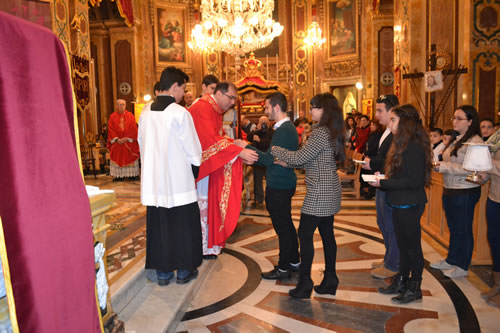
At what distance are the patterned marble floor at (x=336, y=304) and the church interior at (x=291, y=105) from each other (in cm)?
2

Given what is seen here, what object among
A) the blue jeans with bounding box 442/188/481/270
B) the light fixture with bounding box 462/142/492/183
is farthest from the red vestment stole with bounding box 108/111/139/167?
the light fixture with bounding box 462/142/492/183

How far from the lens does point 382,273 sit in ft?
11.9

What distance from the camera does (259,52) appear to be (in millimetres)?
17344

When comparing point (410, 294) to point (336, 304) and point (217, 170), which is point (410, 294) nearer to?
point (336, 304)

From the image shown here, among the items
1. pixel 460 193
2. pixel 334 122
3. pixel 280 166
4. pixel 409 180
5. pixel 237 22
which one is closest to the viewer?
pixel 409 180

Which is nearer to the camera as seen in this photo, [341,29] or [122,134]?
[122,134]

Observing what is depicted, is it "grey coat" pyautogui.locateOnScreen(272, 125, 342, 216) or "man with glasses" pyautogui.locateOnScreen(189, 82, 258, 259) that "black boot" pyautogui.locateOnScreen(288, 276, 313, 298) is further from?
"man with glasses" pyautogui.locateOnScreen(189, 82, 258, 259)

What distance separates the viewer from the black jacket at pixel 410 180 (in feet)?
9.32

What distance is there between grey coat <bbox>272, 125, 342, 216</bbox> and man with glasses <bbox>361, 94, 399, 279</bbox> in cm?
62

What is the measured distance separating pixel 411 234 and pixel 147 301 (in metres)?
2.16

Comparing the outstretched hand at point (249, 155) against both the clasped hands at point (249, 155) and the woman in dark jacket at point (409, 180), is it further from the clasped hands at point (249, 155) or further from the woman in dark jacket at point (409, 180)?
the woman in dark jacket at point (409, 180)

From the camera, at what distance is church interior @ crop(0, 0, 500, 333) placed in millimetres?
2801

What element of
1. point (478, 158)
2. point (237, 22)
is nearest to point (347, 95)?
point (237, 22)

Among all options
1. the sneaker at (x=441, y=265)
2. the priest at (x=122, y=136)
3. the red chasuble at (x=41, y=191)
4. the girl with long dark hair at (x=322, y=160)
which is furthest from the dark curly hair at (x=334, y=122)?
the priest at (x=122, y=136)
